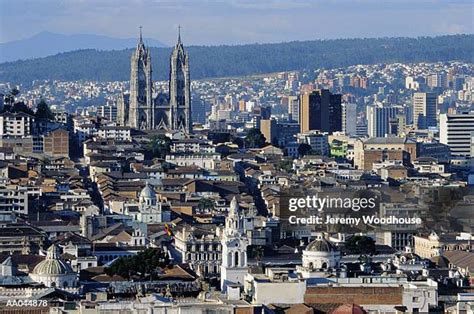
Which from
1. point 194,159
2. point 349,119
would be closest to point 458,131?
point 194,159

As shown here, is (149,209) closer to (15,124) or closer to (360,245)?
(360,245)

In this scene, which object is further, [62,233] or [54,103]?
[54,103]

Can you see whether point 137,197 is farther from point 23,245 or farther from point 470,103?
point 470,103

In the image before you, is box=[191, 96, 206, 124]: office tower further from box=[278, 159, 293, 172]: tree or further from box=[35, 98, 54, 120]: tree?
box=[278, 159, 293, 172]: tree

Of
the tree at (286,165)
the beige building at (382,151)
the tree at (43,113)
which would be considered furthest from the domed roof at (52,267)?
the beige building at (382,151)

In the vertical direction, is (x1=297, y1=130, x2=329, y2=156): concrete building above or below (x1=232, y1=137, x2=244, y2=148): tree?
below

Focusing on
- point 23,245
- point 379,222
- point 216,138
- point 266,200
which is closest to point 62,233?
point 23,245

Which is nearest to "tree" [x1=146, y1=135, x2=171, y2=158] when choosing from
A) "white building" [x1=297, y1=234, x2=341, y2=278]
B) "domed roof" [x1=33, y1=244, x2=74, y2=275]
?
"white building" [x1=297, y1=234, x2=341, y2=278]
